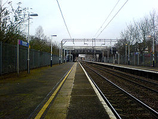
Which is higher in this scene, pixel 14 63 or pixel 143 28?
pixel 143 28

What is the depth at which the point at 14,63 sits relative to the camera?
13633 mm

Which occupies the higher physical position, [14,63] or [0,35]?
[0,35]

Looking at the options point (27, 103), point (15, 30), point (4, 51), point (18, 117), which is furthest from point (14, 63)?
point (18, 117)

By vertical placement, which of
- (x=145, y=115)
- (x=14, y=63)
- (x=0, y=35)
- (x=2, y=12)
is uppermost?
(x=2, y=12)

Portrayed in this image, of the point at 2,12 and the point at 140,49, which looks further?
the point at 140,49

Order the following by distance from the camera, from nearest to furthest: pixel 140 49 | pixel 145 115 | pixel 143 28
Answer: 1. pixel 145 115
2. pixel 143 28
3. pixel 140 49

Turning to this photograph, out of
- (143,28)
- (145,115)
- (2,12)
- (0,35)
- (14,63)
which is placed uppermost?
(143,28)

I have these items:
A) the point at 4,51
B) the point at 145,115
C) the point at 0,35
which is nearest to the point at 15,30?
the point at 0,35

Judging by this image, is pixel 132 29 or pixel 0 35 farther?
pixel 132 29

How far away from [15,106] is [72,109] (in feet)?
6.28

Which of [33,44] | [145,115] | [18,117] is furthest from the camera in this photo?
[33,44]

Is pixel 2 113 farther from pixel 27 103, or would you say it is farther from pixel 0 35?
pixel 0 35

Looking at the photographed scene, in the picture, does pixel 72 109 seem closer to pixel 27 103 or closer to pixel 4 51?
pixel 27 103

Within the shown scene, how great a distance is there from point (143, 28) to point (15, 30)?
33.5m
